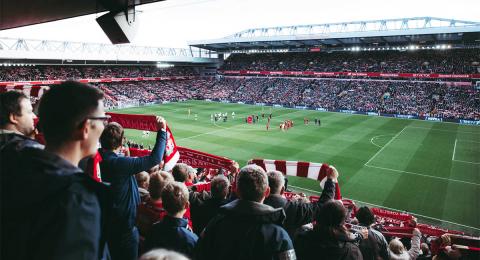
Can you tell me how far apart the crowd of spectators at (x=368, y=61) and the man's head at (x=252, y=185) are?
59.8 metres

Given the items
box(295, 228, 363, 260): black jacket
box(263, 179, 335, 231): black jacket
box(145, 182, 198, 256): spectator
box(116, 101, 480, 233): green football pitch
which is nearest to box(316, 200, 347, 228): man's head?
box(295, 228, 363, 260): black jacket

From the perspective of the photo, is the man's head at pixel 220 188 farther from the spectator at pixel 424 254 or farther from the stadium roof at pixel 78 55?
the stadium roof at pixel 78 55

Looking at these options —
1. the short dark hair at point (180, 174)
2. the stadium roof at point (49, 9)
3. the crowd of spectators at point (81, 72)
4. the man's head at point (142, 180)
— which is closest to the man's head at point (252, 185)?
the short dark hair at point (180, 174)

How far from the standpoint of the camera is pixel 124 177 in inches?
154

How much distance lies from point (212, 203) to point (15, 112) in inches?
102

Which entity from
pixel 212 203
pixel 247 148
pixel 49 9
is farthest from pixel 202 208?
pixel 247 148

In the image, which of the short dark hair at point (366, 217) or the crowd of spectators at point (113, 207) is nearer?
the crowd of spectators at point (113, 207)

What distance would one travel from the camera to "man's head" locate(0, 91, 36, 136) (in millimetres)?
2770

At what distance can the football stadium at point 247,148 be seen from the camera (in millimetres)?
1764

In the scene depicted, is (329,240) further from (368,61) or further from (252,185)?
(368,61)

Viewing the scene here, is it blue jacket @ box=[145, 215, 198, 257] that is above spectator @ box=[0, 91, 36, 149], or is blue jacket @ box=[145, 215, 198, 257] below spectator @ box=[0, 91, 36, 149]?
below

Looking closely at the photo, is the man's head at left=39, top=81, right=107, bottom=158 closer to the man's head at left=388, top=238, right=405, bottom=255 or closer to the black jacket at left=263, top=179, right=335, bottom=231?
the black jacket at left=263, top=179, right=335, bottom=231

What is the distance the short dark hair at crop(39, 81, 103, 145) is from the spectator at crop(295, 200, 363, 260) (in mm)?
2477

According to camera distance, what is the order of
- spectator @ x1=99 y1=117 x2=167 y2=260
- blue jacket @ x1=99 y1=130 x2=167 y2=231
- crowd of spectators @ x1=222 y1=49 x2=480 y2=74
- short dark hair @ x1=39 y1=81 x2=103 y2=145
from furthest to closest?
crowd of spectators @ x1=222 y1=49 x2=480 y2=74 → blue jacket @ x1=99 y1=130 x2=167 y2=231 → spectator @ x1=99 y1=117 x2=167 y2=260 → short dark hair @ x1=39 y1=81 x2=103 y2=145
